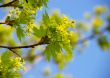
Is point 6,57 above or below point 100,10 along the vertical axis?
below

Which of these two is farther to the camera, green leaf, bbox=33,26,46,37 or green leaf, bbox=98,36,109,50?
green leaf, bbox=98,36,109,50

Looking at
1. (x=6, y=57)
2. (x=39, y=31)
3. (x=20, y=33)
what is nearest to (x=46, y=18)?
(x=39, y=31)

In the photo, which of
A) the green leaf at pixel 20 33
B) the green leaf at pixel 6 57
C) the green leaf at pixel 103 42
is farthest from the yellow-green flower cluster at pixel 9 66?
the green leaf at pixel 103 42

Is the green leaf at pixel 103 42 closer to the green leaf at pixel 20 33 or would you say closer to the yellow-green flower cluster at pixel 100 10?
the yellow-green flower cluster at pixel 100 10

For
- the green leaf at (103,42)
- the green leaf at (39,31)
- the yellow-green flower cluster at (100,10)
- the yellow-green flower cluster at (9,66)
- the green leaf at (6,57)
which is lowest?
the yellow-green flower cluster at (9,66)

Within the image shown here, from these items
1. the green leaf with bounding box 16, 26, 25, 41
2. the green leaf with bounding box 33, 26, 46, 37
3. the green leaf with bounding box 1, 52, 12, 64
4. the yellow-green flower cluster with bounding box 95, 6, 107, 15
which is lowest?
the green leaf with bounding box 1, 52, 12, 64

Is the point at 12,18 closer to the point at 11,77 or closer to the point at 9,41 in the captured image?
the point at 11,77

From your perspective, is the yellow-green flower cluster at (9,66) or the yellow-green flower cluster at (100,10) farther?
the yellow-green flower cluster at (100,10)

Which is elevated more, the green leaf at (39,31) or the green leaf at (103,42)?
the green leaf at (103,42)

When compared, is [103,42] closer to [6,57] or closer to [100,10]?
[100,10]

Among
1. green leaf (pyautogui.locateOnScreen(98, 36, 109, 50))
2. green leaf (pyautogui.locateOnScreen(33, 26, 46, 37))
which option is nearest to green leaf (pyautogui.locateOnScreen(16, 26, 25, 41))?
green leaf (pyautogui.locateOnScreen(33, 26, 46, 37))

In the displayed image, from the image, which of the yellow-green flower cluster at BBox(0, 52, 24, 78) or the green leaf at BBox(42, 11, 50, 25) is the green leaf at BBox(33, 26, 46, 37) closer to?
the green leaf at BBox(42, 11, 50, 25)

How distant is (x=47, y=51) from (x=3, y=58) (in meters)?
0.29

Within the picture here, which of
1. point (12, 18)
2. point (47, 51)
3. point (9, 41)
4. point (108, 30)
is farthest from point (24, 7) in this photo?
point (108, 30)
